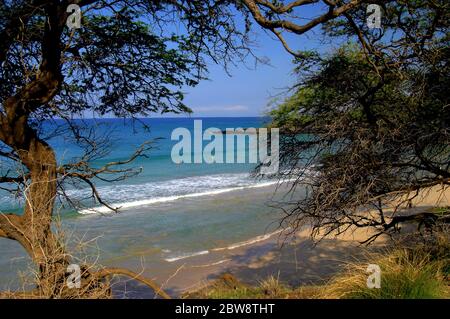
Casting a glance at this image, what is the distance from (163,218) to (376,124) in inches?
530

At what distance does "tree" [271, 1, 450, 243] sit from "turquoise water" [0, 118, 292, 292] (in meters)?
1.30

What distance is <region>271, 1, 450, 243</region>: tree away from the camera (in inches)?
200

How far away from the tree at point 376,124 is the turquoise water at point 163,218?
1.30 meters

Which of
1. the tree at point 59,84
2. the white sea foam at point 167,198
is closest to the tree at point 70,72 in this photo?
the tree at point 59,84

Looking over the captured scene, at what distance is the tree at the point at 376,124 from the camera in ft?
16.6

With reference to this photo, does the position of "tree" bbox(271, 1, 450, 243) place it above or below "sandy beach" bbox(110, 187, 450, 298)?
above

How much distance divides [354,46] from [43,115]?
4.78m

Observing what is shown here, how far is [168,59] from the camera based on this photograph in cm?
543

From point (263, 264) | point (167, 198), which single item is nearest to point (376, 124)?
point (263, 264)

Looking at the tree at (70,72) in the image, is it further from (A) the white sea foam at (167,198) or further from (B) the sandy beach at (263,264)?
(A) the white sea foam at (167,198)

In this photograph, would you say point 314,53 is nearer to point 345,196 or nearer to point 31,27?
point 345,196

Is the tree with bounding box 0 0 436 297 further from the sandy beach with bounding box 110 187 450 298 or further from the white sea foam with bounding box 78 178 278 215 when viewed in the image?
the white sea foam with bounding box 78 178 278 215

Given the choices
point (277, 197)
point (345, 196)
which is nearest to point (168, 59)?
point (345, 196)

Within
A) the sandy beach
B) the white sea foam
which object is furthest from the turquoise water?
the sandy beach
